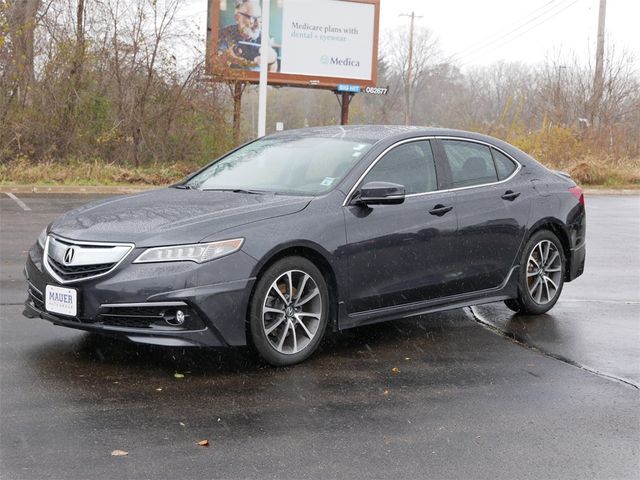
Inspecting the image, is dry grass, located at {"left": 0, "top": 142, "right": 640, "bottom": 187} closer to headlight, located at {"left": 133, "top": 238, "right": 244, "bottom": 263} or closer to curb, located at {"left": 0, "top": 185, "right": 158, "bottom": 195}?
curb, located at {"left": 0, "top": 185, "right": 158, "bottom": 195}

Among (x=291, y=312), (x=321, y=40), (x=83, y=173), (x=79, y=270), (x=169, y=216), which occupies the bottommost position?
(x=291, y=312)

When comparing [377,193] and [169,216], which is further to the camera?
[377,193]

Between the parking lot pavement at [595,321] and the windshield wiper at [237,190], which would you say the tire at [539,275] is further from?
the windshield wiper at [237,190]

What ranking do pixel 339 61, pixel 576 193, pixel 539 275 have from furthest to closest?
pixel 339 61 < pixel 576 193 < pixel 539 275

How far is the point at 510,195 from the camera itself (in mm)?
7332

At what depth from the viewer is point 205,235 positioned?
5.49 meters

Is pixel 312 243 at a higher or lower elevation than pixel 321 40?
lower

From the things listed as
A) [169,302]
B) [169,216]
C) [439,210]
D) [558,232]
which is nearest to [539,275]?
[558,232]

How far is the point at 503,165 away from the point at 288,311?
2.65m

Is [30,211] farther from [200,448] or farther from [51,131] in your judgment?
[200,448]

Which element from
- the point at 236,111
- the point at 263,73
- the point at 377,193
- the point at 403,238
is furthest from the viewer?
the point at 236,111

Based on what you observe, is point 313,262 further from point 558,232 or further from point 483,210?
point 558,232

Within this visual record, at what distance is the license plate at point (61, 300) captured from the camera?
549cm

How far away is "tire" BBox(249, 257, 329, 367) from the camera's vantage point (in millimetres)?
5648
